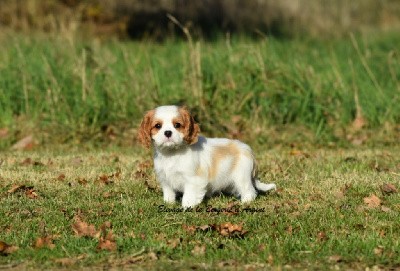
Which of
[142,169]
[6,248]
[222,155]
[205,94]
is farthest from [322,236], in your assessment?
[205,94]

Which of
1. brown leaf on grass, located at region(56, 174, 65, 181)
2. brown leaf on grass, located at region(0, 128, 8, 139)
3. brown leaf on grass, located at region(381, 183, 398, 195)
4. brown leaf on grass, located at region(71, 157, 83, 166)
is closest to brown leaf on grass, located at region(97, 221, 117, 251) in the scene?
brown leaf on grass, located at region(56, 174, 65, 181)

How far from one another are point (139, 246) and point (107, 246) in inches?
9.1

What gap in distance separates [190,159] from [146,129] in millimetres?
465

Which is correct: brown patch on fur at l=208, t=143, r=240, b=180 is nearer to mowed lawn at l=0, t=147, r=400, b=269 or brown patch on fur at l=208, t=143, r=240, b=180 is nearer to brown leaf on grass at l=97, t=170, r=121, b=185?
mowed lawn at l=0, t=147, r=400, b=269

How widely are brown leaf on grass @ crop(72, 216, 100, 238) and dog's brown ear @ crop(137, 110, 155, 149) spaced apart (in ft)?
3.66

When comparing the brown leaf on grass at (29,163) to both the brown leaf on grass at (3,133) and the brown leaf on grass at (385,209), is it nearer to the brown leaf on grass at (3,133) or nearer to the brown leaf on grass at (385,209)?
the brown leaf on grass at (3,133)

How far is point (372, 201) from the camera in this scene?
771cm

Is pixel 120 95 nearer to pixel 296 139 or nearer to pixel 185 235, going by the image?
pixel 296 139

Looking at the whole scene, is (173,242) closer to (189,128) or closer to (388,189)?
(189,128)

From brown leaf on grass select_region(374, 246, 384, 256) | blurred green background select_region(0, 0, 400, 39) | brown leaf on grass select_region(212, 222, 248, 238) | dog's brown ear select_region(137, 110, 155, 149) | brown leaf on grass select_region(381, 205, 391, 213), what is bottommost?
blurred green background select_region(0, 0, 400, 39)

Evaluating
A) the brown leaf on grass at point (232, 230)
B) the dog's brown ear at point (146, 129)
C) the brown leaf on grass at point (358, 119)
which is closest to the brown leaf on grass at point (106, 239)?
the brown leaf on grass at point (232, 230)

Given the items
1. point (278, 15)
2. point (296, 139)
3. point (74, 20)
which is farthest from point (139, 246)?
point (278, 15)

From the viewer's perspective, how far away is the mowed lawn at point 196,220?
596 centimetres

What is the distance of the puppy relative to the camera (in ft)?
24.1
